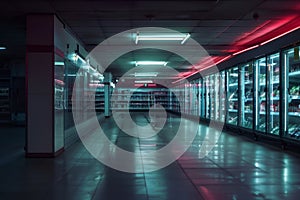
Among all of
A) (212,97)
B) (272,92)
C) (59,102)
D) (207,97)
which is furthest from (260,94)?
(207,97)

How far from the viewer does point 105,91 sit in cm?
2864

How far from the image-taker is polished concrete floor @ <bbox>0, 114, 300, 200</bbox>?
18.9ft

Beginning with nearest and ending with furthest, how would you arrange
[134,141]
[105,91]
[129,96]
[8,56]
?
[134,141]
[8,56]
[105,91]
[129,96]

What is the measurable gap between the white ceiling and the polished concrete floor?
3.20 m

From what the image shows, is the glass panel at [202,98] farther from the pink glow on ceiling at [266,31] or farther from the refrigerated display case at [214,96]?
the pink glow on ceiling at [266,31]

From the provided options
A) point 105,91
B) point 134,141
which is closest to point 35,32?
point 134,141

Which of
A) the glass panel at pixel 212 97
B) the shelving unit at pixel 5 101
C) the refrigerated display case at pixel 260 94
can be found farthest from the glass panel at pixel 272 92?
the shelving unit at pixel 5 101

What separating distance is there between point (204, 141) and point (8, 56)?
1095 centimetres

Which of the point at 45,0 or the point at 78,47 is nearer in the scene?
the point at 45,0

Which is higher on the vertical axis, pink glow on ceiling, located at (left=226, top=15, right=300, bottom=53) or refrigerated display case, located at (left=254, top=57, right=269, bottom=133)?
pink glow on ceiling, located at (left=226, top=15, right=300, bottom=53)

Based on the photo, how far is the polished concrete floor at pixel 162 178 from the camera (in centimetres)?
576

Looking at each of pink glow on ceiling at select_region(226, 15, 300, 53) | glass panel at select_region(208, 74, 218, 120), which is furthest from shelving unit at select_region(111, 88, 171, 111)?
pink glow on ceiling at select_region(226, 15, 300, 53)

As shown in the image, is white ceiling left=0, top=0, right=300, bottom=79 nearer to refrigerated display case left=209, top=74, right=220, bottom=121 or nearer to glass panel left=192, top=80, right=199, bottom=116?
refrigerated display case left=209, top=74, right=220, bottom=121

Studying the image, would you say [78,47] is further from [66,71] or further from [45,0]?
[45,0]
